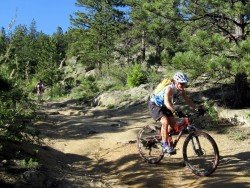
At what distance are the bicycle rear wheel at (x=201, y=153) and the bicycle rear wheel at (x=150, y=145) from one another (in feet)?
2.66

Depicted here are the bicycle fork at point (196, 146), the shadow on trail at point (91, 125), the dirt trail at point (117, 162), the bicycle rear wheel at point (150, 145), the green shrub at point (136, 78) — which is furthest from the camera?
the green shrub at point (136, 78)

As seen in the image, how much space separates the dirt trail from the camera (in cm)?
734

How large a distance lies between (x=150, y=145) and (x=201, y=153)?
4.66ft

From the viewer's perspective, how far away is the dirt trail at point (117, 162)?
24.1 feet

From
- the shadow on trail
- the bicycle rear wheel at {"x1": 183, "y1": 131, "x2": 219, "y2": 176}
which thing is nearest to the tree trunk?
the shadow on trail

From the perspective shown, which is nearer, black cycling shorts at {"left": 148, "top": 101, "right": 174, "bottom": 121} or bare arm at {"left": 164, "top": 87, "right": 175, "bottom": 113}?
bare arm at {"left": 164, "top": 87, "right": 175, "bottom": 113}

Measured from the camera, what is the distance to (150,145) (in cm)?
884

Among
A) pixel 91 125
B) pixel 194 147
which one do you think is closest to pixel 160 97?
pixel 194 147

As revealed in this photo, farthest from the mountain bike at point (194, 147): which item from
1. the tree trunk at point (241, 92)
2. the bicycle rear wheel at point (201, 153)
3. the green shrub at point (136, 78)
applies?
the green shrub at point (136, 78)

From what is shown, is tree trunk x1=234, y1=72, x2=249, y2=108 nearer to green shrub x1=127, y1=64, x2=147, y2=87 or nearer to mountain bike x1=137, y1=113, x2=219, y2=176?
mountain bike x1=137, y1=113, x2=219, y2=176

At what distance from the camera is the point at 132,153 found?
9.87 metres

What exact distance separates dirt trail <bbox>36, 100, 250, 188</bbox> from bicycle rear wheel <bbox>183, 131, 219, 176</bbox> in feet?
0.49

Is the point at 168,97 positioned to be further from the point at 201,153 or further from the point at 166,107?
the point at 201,153

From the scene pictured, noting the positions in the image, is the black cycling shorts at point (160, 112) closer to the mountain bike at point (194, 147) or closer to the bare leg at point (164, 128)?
the bare leg at point (164, 128)
